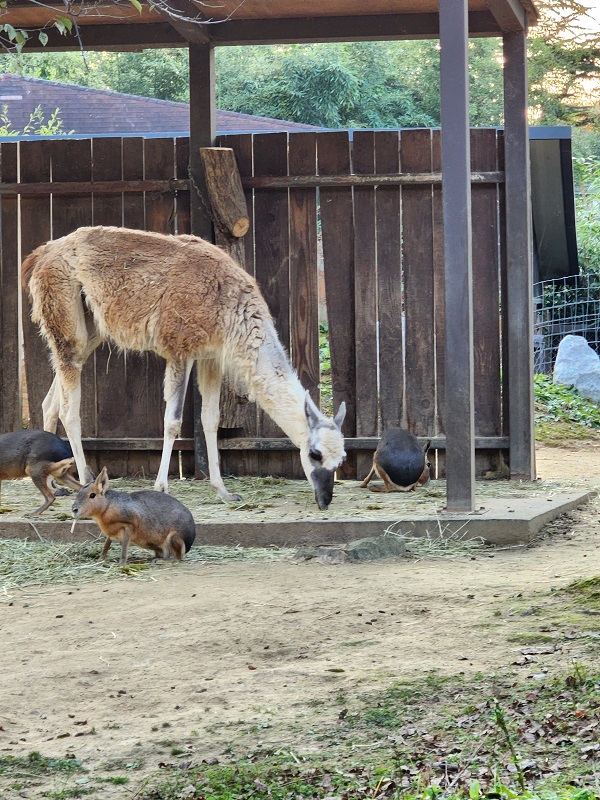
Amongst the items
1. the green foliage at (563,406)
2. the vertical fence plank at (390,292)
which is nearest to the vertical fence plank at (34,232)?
the vertical fence plank at (390,292)

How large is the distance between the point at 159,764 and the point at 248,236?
261 inches

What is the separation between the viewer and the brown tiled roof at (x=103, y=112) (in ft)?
70.1

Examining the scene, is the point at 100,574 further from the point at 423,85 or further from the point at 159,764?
the point at 423,85

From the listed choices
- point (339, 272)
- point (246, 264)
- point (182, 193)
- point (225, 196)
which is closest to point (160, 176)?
point (182, 193)

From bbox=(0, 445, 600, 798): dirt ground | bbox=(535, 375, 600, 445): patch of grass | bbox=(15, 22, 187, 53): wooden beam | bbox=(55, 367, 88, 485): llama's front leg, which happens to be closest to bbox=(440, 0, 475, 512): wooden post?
bbox=(0, 445, 600, 798): dirt ground

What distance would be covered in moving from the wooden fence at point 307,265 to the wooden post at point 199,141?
0.14 metres

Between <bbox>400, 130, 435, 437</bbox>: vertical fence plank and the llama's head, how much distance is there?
4.08 ft

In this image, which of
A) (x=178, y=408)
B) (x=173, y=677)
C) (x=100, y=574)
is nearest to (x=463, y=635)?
(x=173, y=677)

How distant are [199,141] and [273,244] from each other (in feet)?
3.59

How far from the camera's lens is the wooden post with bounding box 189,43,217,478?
9180mm

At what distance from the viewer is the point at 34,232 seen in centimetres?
952

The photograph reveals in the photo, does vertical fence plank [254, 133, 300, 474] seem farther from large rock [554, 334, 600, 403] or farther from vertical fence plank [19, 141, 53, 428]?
large rock [554, 334, 600, 403]

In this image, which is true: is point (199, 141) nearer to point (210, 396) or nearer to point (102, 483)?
point (210, 396)

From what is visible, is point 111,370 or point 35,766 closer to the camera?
point 35,766
